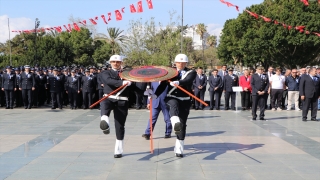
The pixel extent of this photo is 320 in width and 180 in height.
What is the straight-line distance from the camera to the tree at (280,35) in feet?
133

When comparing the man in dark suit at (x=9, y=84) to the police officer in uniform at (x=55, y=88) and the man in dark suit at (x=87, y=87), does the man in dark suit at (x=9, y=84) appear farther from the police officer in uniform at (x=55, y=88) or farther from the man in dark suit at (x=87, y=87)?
the man in dark suit at (x=87, y=87)

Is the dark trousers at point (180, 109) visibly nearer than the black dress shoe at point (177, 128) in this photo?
No

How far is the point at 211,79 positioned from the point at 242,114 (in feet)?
8.63

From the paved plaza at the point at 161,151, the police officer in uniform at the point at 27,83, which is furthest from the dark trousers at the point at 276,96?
the police officer in uniform at the point at 27,83

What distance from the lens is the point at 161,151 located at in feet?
28.0

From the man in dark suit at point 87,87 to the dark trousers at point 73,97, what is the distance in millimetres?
359

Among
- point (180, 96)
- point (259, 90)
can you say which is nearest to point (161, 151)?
point (180, 96)

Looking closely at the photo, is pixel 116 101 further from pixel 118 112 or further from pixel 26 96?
pixel 26 96

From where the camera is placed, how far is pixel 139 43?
3528cm

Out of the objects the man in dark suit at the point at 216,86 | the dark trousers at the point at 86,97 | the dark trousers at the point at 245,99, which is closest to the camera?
the dark trousers at the point at 86,97

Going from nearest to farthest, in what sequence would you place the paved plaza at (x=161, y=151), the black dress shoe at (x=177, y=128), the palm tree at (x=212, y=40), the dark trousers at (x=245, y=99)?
the paved plaza at (x=161, y=151) → the black dress shoe at (x=177, y=128) → the dark trousers at (x=245, y=99) → the palm tree at (x=212, y=40)

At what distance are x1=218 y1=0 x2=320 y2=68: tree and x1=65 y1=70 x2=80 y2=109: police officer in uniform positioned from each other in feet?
91.9

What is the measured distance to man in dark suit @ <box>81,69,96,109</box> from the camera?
57.7ft

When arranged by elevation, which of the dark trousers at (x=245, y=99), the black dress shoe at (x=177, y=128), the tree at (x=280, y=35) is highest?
the tree at (x=280, y=35)
